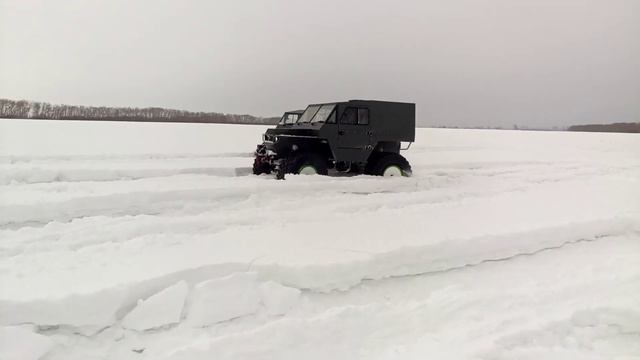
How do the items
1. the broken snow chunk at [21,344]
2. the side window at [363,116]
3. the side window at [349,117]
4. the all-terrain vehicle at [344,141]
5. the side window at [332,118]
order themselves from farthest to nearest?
the side window at [363,116]
the side window at [349,117]
the side window at [332,118]
the all-terrain vehicle at [344,141]
the broken snow chunk at [21,344]

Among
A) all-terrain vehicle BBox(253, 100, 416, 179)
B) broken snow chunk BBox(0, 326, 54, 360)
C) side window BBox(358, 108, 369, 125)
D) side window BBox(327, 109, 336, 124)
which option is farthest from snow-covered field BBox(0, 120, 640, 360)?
side window BBox(358, 108, 369, 125)

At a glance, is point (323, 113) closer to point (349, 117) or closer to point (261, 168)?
point (349, 117)

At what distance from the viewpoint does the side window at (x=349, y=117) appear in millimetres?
9955

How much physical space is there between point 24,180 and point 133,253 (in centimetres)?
605

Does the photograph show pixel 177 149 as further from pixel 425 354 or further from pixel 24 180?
pixel 425 354

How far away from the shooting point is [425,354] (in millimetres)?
3213

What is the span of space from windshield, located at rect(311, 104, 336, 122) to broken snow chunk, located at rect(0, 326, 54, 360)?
755 centimetres

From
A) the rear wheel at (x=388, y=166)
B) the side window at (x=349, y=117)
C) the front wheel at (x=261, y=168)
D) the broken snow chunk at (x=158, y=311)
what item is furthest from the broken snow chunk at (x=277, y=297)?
the front wheel at (x=261, y=168)

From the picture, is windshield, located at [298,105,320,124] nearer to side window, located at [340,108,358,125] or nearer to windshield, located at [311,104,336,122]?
windshield, located at [311,104,336,122]

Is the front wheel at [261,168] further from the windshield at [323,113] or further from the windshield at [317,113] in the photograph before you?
the windshield at [323,113]

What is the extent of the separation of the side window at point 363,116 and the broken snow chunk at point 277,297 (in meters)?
6.69

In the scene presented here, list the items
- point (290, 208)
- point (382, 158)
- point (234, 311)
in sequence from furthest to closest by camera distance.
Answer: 1. point (382, 158)
2. point (290, 208)
3. point (234, 311)

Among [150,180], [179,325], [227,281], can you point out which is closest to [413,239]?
[227,281]

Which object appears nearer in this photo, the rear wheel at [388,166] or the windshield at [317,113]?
the windshield at [317,113]
